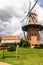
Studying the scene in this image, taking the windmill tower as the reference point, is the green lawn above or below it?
below

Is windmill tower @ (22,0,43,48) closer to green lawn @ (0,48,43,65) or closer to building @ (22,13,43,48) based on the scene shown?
building @ (22,13,43,48)

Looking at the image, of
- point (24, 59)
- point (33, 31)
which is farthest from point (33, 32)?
point (24, 59)

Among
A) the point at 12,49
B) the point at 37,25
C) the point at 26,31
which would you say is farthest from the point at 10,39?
the point at 12,49

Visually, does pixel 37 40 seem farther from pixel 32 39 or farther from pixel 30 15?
pixel 30 15

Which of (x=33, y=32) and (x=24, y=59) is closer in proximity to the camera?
(x=24, y=59)

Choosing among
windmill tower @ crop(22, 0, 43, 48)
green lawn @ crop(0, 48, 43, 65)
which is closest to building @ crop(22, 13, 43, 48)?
windmill tower @ crop(22, 0, 43, 48)

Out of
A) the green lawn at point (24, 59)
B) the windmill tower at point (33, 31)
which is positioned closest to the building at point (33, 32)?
the windmill tower at point (33, 31)

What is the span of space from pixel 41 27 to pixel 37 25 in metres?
2.87

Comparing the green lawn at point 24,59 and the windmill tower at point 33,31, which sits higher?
the windmill tower at point 33,31

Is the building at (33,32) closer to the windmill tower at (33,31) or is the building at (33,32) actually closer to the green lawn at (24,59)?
the windmill tower at (33,31)

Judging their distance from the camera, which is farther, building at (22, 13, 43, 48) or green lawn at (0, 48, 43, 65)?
building at (22, 13, 43, 48)

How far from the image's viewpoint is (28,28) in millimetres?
71438

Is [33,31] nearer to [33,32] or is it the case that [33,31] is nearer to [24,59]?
[33,32]

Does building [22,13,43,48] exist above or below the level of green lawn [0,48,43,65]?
above
